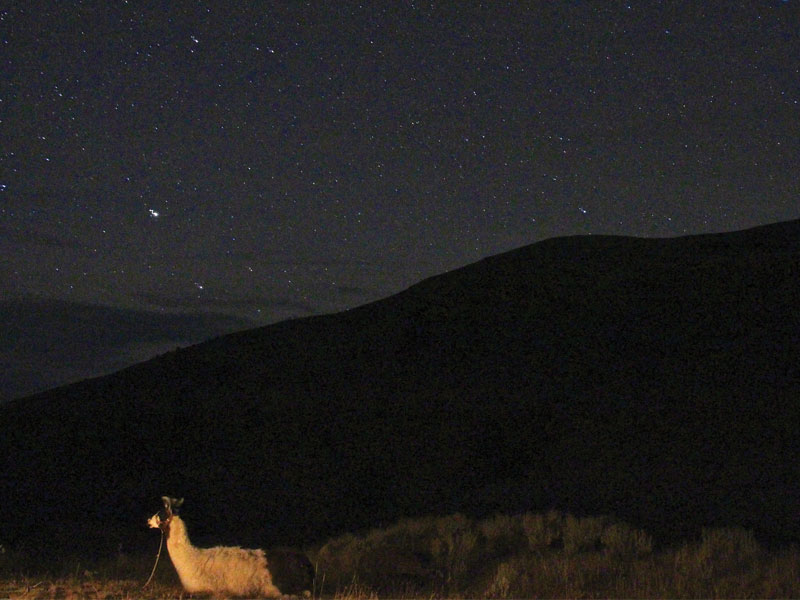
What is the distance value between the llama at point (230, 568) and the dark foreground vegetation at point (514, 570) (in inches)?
9.2

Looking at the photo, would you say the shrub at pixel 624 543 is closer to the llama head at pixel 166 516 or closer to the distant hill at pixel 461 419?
the distant hill at pixel 461 419

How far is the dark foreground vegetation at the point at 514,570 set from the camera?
Result: 27.0 feet

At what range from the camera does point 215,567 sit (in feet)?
26.2

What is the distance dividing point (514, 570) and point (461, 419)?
21.6 m

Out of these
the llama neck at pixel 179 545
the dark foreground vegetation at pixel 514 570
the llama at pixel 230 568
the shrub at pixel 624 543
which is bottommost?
the shrub at pixel 624 543

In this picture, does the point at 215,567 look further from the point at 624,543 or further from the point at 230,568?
the point at 624,543

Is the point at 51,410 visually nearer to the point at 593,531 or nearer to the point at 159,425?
the point at 159,425

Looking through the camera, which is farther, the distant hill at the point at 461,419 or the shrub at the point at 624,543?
the distant hill at the point at 461,419

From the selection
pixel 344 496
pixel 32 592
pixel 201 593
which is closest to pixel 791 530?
pixel 201 593

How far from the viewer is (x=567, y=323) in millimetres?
39469

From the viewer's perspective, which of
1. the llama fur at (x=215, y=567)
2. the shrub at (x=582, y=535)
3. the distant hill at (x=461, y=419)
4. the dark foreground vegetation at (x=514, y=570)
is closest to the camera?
the llama fur at (x=215, y=567)

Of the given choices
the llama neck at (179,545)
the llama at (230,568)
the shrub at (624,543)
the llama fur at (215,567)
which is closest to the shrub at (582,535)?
the shrub at (624,543)

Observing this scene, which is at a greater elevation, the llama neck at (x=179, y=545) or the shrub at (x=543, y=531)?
the llama neck at (x=179, y=545)

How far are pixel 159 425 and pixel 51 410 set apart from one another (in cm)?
675
